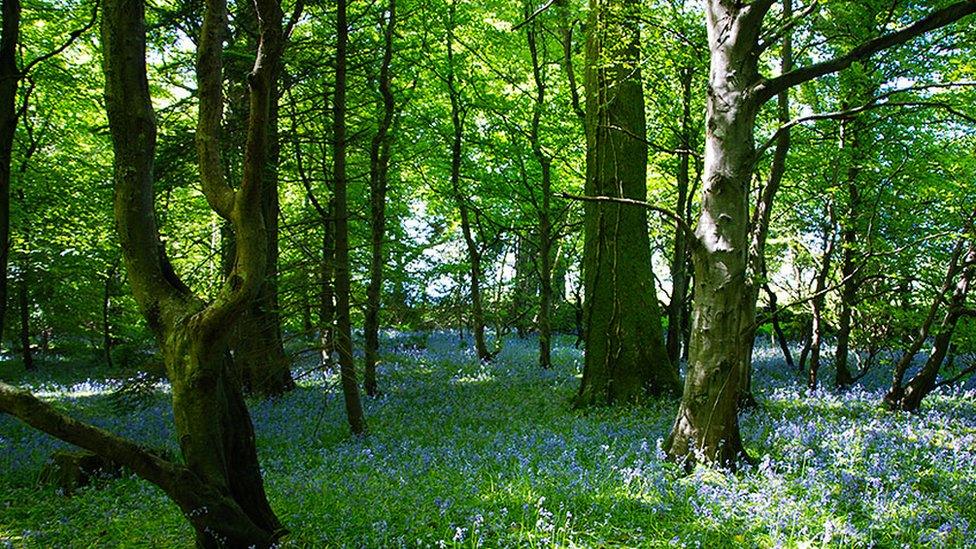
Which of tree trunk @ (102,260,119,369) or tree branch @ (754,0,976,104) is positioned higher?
tree branch @ (754,0,976,104)

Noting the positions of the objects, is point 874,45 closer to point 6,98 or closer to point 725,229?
point 725,229

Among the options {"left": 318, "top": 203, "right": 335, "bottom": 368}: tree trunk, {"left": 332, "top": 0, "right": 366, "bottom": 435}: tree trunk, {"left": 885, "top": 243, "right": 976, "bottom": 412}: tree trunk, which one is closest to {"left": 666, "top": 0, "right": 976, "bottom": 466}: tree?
{"left": 318, "top": 203, "right": 335, "bottom": 368}: tree trunk

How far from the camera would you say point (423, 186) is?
18.6 metres

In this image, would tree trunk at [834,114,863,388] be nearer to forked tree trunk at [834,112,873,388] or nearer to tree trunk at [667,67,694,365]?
forked tree trunk at [834,112,873,388]

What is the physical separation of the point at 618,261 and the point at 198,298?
675 cm

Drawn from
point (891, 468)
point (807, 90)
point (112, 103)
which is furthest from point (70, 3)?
point (891, 468)

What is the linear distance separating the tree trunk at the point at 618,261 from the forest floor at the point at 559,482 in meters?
0.63

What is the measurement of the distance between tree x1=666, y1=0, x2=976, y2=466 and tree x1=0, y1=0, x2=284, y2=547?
3.77 m

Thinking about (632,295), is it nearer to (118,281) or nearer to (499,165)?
(499,165)

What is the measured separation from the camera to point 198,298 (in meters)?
4.10

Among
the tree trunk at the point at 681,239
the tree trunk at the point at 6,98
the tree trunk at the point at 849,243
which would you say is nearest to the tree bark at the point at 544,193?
the tree trunk at the point at 681,239

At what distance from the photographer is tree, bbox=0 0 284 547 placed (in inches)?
143

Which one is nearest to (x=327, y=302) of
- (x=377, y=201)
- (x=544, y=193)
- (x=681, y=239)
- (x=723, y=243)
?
(x=377, y=201)

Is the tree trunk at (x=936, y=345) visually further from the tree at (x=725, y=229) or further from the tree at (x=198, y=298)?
the tree at (x=198, y=298)
